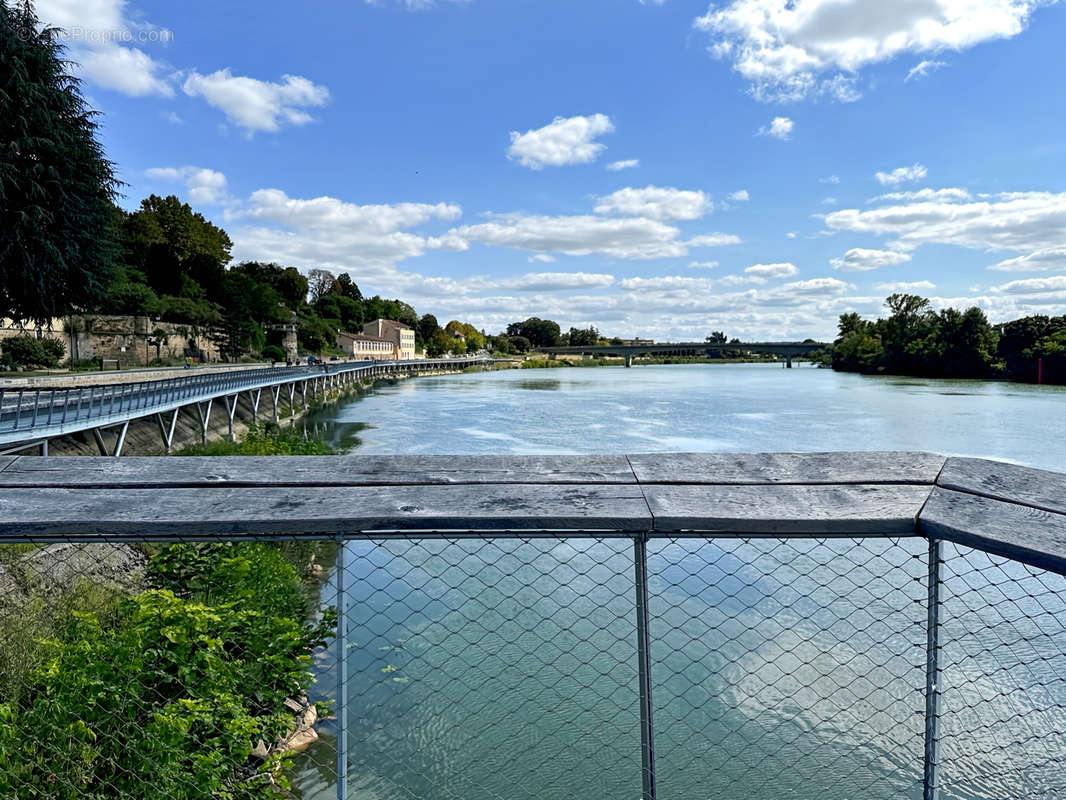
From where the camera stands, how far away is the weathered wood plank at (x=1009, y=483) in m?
1.62

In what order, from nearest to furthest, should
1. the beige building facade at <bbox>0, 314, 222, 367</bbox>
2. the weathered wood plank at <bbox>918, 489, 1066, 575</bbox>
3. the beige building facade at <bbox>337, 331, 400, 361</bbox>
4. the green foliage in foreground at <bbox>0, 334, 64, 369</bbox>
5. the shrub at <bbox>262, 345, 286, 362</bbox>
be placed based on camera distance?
the weathered wood plank at <bbox>918, 489, 1066, 575</bbox>, the green foliage in foreground at <bbox>0, 334, 64, 369</bbox>, the beige building facade at <bbox>0, 314, 222, 367</bbox>, the shrub at <bbox>262, 345, 286, 362</bbox>, the beige building facade at <bbox>337, 331, 400, 361</bbox>

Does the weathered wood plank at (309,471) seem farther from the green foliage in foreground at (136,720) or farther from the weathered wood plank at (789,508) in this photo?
the green foliage in foreground at (136,720)

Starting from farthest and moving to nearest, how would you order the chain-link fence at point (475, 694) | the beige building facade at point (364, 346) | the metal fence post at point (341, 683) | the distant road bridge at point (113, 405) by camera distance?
the beige building facade at point (364, 346) → the distant road bridge at point (113, 405) → the chain-link fence at point (475, 694) → the metal fence post at point (341, 683)

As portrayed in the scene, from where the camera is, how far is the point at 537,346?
182 meters

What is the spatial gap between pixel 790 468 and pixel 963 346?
89.5m

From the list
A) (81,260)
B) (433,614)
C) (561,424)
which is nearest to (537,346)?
(561,424)

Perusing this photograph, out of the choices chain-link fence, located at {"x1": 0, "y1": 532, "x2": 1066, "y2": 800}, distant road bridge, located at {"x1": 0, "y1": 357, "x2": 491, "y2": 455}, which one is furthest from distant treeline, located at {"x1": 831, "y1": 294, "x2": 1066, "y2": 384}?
chain-link fence, located at {"x1": 0, "y1": 532, "x2": 1066, "y2": 800}

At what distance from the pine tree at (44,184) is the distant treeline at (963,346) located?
75.8 m

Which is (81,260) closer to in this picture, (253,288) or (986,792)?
(986,792)

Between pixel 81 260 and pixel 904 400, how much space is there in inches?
1869

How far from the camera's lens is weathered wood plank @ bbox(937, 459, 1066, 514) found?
162 cm

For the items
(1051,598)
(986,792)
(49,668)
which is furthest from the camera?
(1051,598)

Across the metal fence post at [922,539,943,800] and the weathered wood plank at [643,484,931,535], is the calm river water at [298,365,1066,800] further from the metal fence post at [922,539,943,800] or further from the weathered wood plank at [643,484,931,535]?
the weathered wood plank at [643,484,931,535]

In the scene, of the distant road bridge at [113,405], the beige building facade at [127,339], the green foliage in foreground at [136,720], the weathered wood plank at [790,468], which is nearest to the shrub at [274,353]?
the beige building facade at [127,339]
